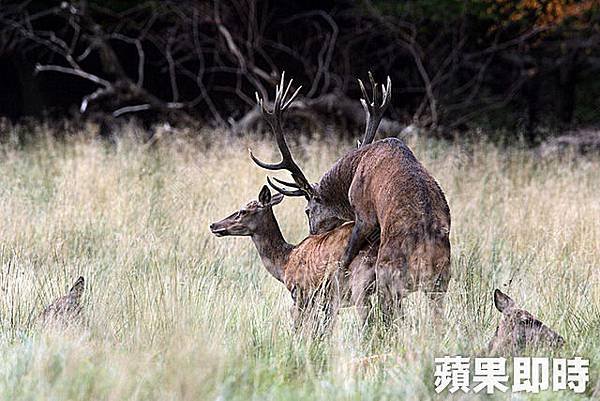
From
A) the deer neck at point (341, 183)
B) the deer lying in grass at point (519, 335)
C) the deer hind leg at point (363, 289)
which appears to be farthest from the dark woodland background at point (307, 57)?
the deer lying in grass at point (519, 335)

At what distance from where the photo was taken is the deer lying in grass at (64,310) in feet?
15.7

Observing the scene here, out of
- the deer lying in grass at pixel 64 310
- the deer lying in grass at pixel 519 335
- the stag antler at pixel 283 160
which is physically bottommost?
the deer lying in grass at pixel 519 335

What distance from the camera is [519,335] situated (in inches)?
179

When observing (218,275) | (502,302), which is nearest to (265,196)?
(218,275)

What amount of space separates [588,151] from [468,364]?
824 centimetres

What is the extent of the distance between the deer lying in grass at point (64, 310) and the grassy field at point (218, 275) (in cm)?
8

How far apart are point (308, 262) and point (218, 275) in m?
1.09

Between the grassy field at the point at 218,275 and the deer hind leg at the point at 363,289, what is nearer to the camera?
the grassy field at the point at 218,275

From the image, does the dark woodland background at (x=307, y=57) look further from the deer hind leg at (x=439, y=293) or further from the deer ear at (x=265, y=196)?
the deer hind leg at (x=439, y=293)

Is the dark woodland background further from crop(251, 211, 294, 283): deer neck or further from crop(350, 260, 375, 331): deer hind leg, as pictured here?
crop(350, 260, 375, 331): deer hind leg

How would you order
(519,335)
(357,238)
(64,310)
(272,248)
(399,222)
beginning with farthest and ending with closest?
(272,248), (357,238), (64,310), (399,222), (519,335)

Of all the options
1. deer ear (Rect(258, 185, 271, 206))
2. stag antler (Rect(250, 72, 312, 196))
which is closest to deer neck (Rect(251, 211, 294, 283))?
deer ear (Rect(258, 185, 271, 206))

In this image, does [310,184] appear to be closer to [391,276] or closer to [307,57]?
[391,276]

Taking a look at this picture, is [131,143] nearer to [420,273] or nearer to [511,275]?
[511,275]
